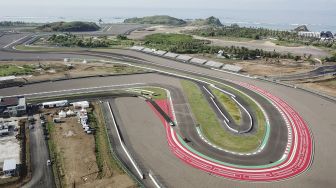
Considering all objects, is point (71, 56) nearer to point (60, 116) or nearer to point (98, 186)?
point (60, 116)

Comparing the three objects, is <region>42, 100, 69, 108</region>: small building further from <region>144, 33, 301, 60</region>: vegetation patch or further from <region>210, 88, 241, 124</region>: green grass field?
<region>144, 33, 301, 60</region>: vegetation patch

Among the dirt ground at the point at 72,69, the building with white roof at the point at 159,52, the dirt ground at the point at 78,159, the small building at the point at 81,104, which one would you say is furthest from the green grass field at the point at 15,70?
the building with white roof at the point at 159,52

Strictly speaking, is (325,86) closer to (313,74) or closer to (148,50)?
(313,74)

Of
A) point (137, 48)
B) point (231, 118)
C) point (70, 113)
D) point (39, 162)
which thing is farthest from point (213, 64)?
point (39, 162)

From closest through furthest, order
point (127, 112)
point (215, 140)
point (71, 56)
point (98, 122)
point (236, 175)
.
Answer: point (236, 175)
point (215, 140)
point (98, 122)
point (127, 112)
point (71, 56)

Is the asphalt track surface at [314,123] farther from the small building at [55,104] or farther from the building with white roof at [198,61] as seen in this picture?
the small building at [55,104]

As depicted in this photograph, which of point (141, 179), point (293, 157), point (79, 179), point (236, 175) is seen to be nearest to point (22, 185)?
point (79, 179)
